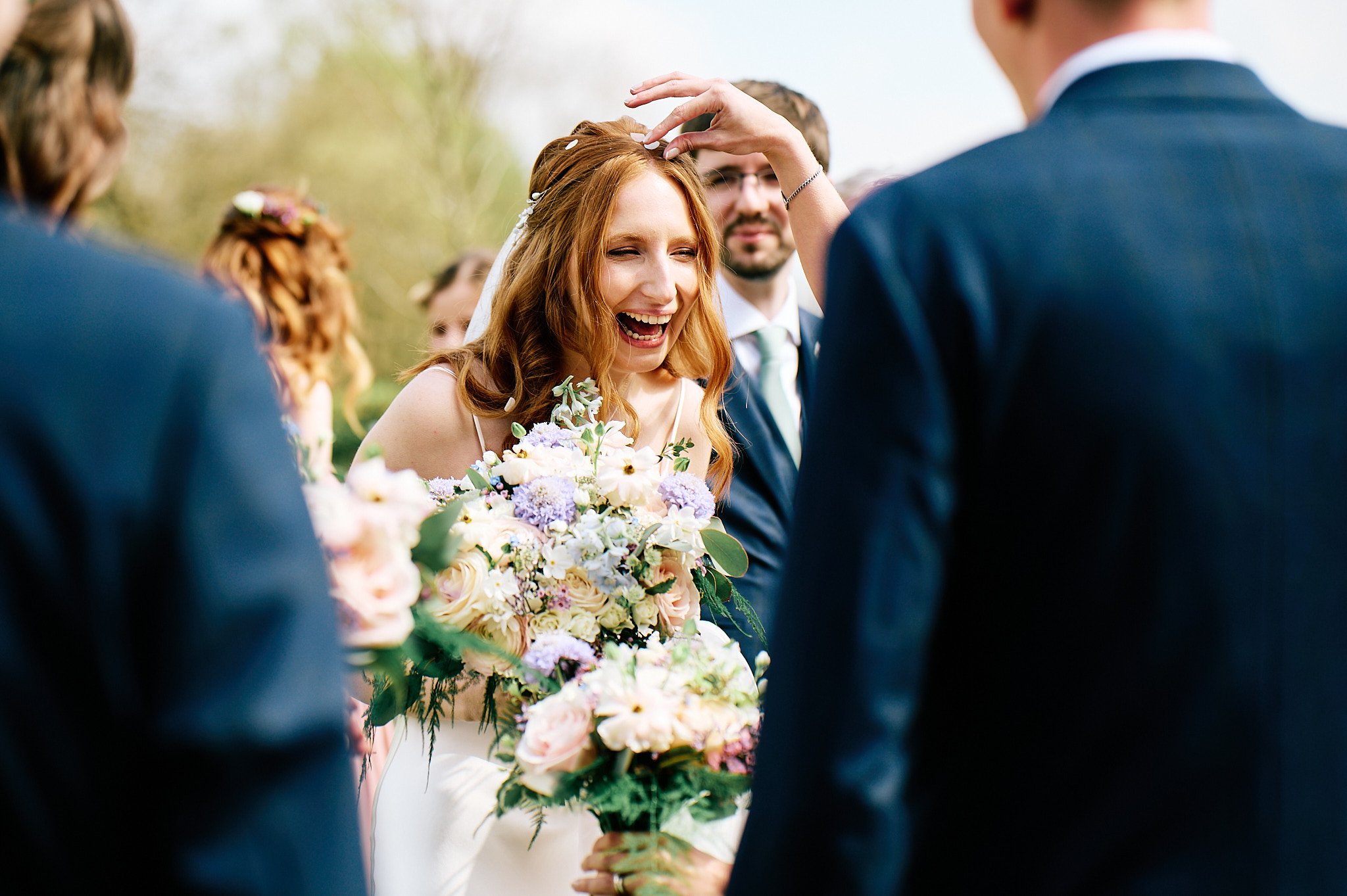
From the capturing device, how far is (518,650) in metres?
2.43

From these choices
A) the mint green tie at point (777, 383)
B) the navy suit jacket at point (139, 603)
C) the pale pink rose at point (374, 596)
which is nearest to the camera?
the navy suit jacket at point (139, 603)

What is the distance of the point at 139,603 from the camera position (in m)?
0.98

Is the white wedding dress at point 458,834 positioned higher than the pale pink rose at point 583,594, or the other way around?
the pale pink rose at point 583,594

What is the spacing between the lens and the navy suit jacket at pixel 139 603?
950mm

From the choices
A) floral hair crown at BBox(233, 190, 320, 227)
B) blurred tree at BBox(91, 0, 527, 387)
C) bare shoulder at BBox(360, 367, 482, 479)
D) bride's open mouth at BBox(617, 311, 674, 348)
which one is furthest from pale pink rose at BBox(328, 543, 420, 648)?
blurred tree at BBox(91, 0, 527, 387)

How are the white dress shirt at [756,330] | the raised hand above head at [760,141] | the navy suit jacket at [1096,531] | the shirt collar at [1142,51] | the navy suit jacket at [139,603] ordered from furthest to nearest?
the white dress shirt at [756,330], the raised hand above head at [760,141], the shirt collar at [1142,51], the navy suit jacket at [1096,531], the navy suit jacket at [139,603]

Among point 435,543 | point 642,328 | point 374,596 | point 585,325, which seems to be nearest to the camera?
point 374,596

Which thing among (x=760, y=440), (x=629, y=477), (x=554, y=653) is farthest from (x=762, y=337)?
(x=554, y=653)

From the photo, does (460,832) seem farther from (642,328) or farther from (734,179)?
(734,179)

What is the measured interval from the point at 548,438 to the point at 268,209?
3.59 m

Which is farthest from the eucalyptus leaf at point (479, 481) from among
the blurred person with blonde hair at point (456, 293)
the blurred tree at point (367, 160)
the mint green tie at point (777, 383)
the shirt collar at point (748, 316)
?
the blurred tree at point (367, 160)

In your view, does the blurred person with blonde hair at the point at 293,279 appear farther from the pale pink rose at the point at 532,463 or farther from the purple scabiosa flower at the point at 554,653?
the purple scabiosa flower at the point at 554,653

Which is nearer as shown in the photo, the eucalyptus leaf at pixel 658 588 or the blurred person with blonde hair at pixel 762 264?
the eucalyptus leaf at pixel 658 588

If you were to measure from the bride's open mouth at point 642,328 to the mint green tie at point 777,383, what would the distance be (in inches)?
36.0
